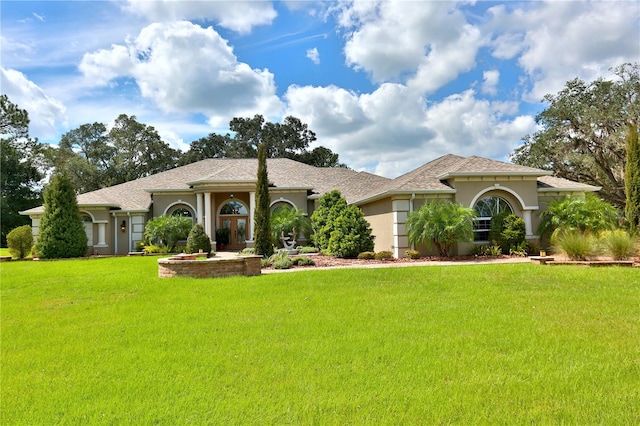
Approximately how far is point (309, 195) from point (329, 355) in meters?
19.1

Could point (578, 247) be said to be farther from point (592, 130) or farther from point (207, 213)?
point (592, 130)

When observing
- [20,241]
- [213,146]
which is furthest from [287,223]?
[213,146]

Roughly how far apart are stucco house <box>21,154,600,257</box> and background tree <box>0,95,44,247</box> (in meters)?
14.3

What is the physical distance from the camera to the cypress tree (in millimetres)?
14703

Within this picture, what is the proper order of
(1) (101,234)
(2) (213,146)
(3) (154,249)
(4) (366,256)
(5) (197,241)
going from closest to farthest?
(4) (366,256)
(5) (197,241)
(3) (154,249)
(1) (101,234)
(2) (213,146)

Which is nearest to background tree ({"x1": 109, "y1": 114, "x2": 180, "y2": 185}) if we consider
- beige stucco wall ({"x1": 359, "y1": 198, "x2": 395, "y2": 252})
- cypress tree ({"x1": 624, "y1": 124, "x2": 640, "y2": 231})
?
beige stucco wall ({"x1": 359, "y1": 198, "x2": 395, "y2": 252})

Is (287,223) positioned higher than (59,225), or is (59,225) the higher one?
(59,225)

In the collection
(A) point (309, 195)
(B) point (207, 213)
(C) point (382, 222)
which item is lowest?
(C) point (382, 222)

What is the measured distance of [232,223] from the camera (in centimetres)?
2414

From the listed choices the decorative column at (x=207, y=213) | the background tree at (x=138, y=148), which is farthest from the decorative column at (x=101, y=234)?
the background tree at (x=138, y=148)

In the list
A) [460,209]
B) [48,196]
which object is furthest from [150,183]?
[460,209]

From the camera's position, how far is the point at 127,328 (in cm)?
602

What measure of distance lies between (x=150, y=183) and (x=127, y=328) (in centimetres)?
2114

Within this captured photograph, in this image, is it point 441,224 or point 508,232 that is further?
point 508,232
